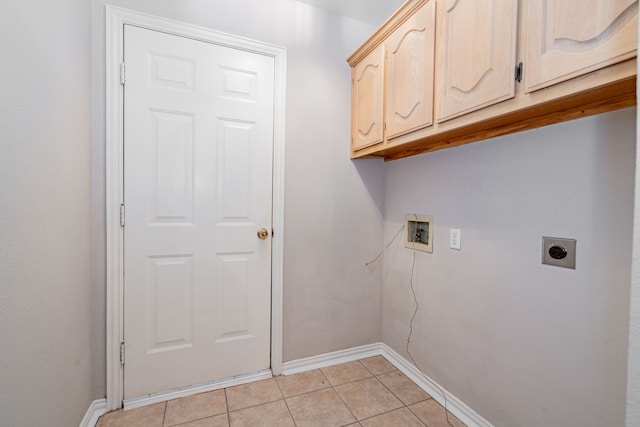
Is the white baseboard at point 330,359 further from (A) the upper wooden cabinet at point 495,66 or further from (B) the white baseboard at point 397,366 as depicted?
(A) the upper wooden cabinet at point 495,66

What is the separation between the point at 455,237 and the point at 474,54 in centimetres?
93

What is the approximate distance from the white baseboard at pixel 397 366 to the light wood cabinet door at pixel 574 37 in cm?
161

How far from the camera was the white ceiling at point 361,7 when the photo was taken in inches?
73.1

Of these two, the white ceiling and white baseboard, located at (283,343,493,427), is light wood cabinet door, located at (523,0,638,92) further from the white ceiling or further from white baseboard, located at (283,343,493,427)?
white baseboard, located at (283,343,493,427)

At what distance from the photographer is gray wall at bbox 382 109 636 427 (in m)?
0.97

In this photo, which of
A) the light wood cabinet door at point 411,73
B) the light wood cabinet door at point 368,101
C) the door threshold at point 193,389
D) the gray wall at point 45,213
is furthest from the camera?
the light wood cabinet door at point 368,101

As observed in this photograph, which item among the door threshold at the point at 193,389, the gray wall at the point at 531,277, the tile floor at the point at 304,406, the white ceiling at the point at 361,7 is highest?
the white ceiling at the point at 361,7

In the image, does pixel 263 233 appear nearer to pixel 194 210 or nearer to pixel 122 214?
pixel 194 210

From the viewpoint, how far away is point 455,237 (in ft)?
5.15

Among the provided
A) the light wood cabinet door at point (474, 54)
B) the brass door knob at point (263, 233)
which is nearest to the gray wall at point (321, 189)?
the brass door knob at point (263, 233)

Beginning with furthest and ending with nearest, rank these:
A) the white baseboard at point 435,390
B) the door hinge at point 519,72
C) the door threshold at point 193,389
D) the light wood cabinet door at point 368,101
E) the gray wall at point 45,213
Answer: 1. the light wood cabinet door at point 368,101
2. the door threshold at point 193,389
3. the white baseboard at point 435,390
4. the door hinge at point 519,72
5. the gray wall at point 45,213

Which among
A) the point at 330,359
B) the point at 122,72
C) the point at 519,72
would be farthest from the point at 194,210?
the point at 519,72

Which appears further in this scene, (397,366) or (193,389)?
(397,366)

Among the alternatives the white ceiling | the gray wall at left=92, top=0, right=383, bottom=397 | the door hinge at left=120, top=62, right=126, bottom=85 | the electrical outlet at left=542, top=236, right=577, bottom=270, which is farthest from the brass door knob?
the white ceiling
